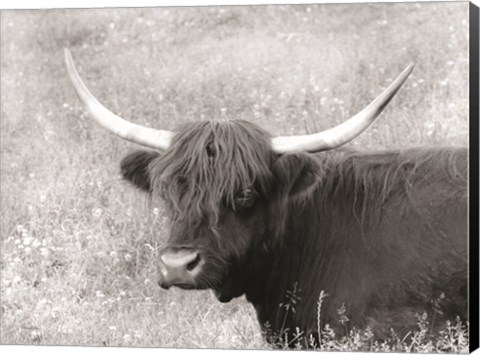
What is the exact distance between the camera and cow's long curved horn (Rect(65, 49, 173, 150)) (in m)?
7.44

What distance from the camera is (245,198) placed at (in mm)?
7121

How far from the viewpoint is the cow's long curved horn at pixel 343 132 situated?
6.96 meters

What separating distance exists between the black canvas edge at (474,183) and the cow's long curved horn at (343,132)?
39 centimetres

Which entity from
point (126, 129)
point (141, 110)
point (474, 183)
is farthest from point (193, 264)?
point (141, 110)

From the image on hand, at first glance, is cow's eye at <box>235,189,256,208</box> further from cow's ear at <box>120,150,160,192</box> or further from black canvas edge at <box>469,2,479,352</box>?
black canvas edge at <box>469,2,479,352</box>

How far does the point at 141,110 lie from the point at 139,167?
1052 millimetres

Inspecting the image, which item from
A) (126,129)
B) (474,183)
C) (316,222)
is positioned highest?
(126,129)

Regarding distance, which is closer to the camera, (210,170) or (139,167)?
(210,170)

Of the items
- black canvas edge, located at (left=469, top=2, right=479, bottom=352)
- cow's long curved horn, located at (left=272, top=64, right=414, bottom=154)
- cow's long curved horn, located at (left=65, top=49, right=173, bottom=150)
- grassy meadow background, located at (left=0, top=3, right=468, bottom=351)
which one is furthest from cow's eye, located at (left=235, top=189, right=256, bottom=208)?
black canvas edge, located at (left=469, top=2, right=479, bottom=352)

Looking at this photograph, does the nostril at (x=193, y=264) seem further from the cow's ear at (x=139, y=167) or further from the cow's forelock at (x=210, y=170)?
the cow's ear at (x=139, y=167)

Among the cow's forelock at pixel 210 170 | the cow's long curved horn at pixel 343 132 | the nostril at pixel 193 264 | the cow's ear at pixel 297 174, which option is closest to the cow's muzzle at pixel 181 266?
the nostril at pixel 193 264

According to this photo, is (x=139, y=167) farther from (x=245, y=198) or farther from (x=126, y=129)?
(x=245, y=198)

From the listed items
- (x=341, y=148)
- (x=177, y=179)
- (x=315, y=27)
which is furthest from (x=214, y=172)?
(x=315, y=27)

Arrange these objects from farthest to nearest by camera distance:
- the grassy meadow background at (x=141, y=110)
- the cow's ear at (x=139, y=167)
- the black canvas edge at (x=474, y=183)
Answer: the grassy meadow background at (x=141, y=110)
the cow's ear at (x=139, y=167)
the black canvas edge at (x=474, y=183)
